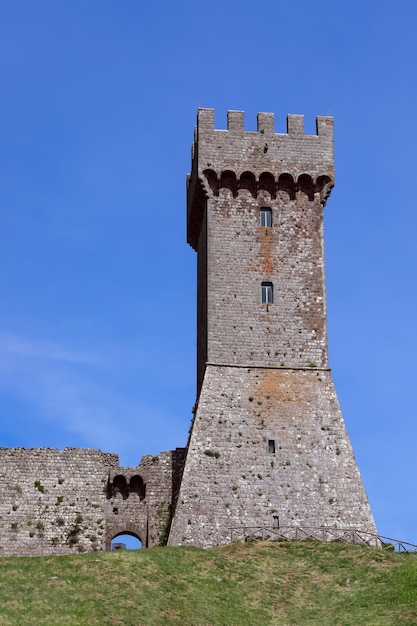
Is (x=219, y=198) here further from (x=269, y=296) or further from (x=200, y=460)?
(x=200, y=460)

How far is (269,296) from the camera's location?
200 feet

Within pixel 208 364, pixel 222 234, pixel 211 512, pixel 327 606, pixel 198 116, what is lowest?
pixel 327 606

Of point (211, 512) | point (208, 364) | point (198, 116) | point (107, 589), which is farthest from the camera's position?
point (198, 116)

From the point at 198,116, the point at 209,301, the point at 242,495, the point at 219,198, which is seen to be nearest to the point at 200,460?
the point at 242,495

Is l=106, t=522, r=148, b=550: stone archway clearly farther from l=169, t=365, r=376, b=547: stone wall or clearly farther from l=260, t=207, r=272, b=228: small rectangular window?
l=260, t=207, r=272, b=228: small rectangular window

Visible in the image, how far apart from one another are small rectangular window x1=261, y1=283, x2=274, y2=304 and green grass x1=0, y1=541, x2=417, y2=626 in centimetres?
1265

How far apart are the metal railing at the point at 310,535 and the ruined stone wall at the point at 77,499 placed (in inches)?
201

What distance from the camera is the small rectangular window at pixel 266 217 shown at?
6231cm

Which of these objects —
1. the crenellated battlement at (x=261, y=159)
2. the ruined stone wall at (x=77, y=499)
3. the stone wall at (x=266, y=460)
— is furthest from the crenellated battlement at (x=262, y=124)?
the ruined stone wall at (x=77, y=499)

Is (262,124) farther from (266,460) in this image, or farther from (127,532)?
(127,532)

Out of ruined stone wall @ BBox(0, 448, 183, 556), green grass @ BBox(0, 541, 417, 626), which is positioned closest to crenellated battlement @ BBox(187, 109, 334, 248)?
ruined stone wall @ BBox(0, 448, 183, 556)

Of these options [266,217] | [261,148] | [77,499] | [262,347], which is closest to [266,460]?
[262,347]

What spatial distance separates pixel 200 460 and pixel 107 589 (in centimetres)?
1103

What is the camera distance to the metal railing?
181 ft
